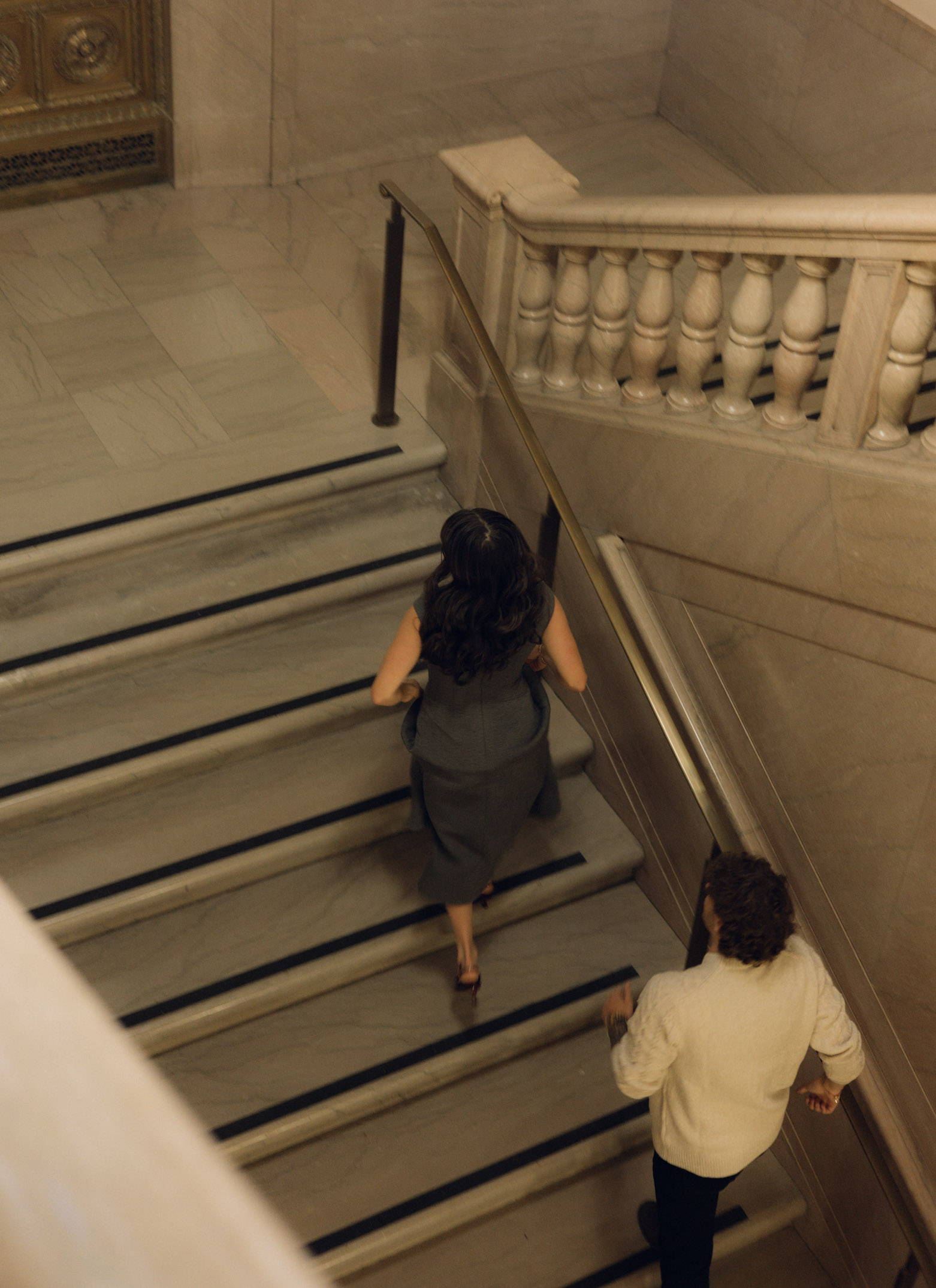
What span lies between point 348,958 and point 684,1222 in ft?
4.32

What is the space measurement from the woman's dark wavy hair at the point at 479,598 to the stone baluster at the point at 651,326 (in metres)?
1.16

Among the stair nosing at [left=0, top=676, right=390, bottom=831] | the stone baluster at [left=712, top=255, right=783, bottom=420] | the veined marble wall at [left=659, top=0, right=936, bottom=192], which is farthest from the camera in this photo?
the veined marble wall at [left=659, top=0, right=936, bottom=192]

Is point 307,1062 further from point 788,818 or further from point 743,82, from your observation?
point 743,82

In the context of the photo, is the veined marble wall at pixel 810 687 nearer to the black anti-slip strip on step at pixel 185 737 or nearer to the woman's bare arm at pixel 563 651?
the woman's bare arm at pixel 563 651

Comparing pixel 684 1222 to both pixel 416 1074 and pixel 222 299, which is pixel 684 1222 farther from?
pixel 222 299

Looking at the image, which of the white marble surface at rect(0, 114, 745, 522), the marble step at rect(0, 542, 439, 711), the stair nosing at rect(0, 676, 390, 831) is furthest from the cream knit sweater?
the white marble surface at rect(0, 114, 745, 522)

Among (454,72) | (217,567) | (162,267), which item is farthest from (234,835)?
(454,72)

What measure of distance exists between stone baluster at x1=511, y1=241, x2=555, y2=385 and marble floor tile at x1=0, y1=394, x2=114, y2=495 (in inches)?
62.7

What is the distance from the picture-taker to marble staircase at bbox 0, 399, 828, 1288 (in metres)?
4.29

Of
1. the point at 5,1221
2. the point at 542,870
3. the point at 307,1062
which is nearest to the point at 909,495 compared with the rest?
the point at 542,870

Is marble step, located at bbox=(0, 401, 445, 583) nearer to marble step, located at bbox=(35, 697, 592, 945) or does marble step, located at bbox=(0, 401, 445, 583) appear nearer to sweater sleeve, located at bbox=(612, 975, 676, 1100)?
marble step, located at bbox=(35, 697, 592, 945)

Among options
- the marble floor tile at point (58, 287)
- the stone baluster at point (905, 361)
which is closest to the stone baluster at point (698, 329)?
the stone baluster at point (905, 361)

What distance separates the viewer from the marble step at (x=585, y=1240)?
4.27 metres

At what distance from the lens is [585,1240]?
14.4 ft
